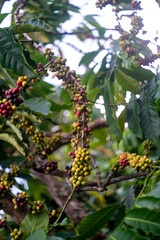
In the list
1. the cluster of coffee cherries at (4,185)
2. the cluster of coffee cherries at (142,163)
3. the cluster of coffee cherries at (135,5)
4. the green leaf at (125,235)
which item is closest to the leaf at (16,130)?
the cluster of coffee cherries at (4,185)

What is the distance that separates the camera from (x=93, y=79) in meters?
1.84

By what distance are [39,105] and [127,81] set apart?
567 mm

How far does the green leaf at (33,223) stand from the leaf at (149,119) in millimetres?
643

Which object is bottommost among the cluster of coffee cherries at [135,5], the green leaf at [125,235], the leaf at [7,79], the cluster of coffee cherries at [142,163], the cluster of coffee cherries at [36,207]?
the cluster of coffee cherries at [36,207]

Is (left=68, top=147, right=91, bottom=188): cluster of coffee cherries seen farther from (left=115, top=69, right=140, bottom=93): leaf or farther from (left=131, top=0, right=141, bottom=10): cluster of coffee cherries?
(left=131, top=0, right=141, bottom=10): cluster of coffee cherries

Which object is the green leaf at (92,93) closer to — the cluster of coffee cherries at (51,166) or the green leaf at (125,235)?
the cluster of coffee cherries at (51,166)

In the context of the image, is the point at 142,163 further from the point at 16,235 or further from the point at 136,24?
the point at 136,24

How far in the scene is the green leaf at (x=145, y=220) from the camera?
2.24 ft

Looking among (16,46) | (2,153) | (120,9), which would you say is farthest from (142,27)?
(2,153)

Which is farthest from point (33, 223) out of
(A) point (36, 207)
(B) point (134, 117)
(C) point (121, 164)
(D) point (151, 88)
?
(D) point (151, 88)

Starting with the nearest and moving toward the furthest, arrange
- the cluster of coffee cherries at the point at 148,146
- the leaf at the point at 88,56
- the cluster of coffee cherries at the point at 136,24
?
the cluster of coffee cherries at the point at 148,146 → the cluster of coffee cherries at the point at 136,24 → the leaf at the point at 88,56

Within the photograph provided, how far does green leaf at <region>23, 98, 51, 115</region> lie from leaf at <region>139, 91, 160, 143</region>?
19.8 inches

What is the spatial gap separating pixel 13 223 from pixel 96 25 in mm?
1924

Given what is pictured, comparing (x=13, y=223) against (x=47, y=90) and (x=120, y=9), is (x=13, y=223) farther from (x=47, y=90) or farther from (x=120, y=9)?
(x=120, y=9)
